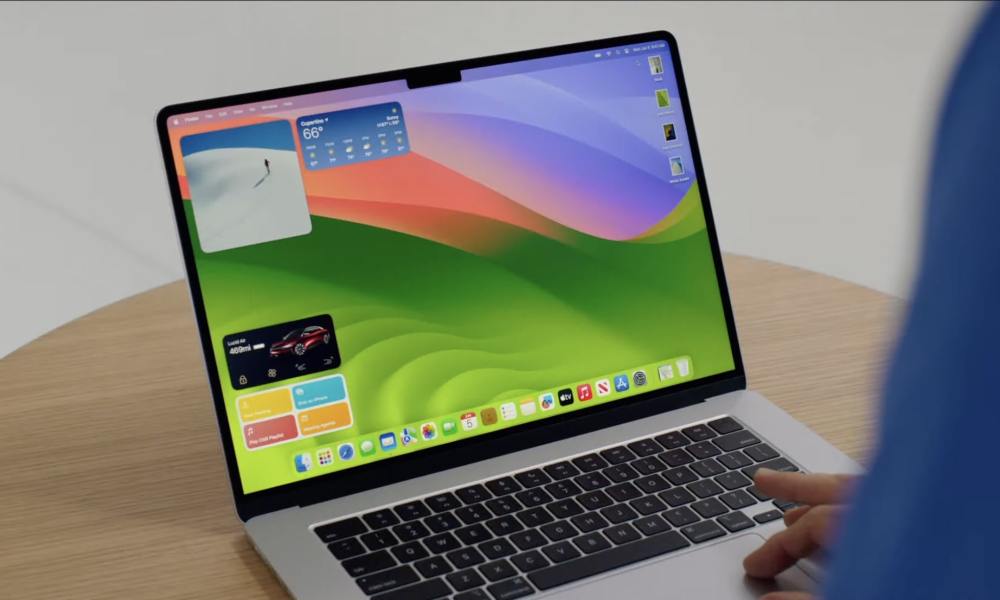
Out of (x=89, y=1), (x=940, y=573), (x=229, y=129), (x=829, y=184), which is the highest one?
(x=89, y=1)

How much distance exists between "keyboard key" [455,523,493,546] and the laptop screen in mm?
112

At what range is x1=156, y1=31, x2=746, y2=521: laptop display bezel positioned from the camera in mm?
971

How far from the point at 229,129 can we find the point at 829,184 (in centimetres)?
267

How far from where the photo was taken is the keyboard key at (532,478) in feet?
3.28

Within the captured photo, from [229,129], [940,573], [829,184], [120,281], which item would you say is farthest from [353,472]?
[829,184]

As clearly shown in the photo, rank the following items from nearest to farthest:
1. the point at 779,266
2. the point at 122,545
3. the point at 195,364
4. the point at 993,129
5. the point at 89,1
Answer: the point at 993,129 < the point at 122,545 < the point at 195,364 < the point at 779,266 < the point at 89,1

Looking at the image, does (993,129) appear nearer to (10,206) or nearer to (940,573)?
(940,573)

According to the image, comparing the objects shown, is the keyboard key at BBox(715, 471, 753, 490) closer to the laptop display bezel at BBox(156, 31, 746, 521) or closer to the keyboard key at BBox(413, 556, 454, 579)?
the laptop display bezel at BBox(156, 31, 746, 521)

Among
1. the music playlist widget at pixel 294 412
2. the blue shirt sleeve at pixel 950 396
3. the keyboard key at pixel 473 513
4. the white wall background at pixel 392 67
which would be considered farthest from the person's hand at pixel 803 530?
the white wall background at pixel 392 67

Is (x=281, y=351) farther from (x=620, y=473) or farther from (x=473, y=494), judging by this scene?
(x=620, y=473)

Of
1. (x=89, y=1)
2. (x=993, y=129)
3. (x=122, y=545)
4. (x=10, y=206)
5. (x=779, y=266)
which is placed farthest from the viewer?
(x=89, y=1)

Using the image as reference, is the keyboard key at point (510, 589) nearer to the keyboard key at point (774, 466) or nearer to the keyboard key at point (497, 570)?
the keyboard key at point (497, 570)

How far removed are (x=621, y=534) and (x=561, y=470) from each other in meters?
0.11

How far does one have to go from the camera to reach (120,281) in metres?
2.99
